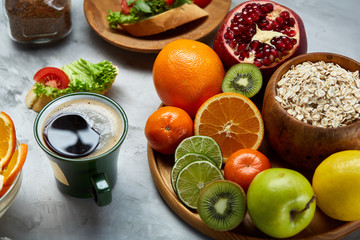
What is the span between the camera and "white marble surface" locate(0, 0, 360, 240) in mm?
960

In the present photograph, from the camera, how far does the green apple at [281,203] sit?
2.69 ft

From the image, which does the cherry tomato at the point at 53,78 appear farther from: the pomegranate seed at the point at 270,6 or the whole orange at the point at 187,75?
the pomegranate seed at the point at 270,6

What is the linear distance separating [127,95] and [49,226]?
0.43m

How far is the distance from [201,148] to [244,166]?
0.34 feet

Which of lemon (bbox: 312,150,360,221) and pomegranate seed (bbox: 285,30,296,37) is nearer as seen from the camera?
lemon (bbox: 312,150,360,221)

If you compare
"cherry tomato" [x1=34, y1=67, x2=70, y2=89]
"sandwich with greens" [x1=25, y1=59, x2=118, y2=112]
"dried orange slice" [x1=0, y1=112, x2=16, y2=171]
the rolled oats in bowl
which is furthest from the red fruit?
"dried orange slice" [x1=0, y1=112, x2=16, y2=171]

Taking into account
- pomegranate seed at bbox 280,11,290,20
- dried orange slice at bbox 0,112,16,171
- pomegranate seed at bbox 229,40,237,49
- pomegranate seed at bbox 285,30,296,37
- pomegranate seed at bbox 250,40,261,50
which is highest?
pomegranate seed at bbox 280,11,290,20

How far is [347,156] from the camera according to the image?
0.89 m

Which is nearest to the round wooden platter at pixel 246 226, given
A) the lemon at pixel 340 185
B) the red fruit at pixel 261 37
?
the lemon at pixel 340 185

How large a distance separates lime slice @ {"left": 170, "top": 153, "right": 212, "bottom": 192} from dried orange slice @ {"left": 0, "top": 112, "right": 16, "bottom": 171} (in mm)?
330

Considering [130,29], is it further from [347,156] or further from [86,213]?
[347,156]

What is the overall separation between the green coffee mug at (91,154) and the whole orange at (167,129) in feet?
0.27

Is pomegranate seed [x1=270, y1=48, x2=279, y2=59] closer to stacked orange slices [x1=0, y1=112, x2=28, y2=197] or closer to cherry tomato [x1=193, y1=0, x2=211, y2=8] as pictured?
cherry tomato [x1=193, y1=0, x2=211, y2=8]

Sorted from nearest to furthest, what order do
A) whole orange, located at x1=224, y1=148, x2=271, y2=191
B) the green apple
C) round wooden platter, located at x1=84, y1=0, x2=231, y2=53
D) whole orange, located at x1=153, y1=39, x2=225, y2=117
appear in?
the green apple < whole orange, located at x1=224, y1=148, x2=271, y2=191 < whole orange, located at x1=153, y1=39, x2=225, y2=117 < round wooden platter, located at x1=84, y1=0, x2=231, y2=53
